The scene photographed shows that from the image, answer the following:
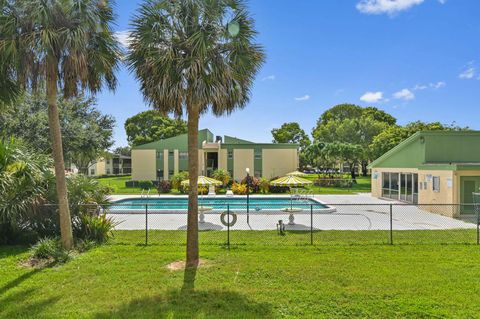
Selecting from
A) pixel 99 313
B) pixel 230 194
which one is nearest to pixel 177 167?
pixel 230 194

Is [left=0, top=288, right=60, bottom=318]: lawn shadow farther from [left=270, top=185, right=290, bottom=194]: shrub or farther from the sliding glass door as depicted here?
[left=270, top=185, right=290, bottom=194]: shrub

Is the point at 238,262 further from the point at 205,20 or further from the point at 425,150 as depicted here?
the point at 425,150

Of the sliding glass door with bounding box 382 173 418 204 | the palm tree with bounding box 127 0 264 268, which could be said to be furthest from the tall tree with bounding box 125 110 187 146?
the palm tree with bounding box 127 0 264 268

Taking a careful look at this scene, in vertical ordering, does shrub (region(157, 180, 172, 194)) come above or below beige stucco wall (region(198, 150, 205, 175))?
below

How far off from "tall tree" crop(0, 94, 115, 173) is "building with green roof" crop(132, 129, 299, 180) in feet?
23.6

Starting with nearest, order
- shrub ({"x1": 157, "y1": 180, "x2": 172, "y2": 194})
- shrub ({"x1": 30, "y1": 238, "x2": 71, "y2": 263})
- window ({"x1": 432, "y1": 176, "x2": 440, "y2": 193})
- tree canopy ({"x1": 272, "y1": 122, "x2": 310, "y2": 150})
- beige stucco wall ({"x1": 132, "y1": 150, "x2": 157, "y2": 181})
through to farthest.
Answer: shrub ({"x1": 30, "y1": 238, "x2": 71, "y2": 263}), window ({"x1": 432, "y1": 176, "x2": 440, "y2": 193}), shrub ({"x1": 157, "y1": 180, "x2": 172, "y2": 194}), beige stucco wall ({"x1": 132, "y1": 150, "x2": 157, "y2": 181}), tree canopy ({"x1": 272, "y1": 122, "x2": 310, "y2": 150})

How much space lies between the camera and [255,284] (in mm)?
6668

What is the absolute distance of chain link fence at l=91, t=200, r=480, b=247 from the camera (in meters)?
10.5

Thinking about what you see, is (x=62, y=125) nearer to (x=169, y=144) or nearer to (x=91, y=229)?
(x=169, y=144)

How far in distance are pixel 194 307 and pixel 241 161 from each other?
28510 mm

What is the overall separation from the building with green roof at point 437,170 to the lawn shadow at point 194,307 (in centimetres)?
1218

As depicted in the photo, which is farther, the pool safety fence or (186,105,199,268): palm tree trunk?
the pool safety fence

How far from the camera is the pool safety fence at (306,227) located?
10438 mm

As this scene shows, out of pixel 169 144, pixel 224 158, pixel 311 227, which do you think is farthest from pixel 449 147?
pixel 169 144
